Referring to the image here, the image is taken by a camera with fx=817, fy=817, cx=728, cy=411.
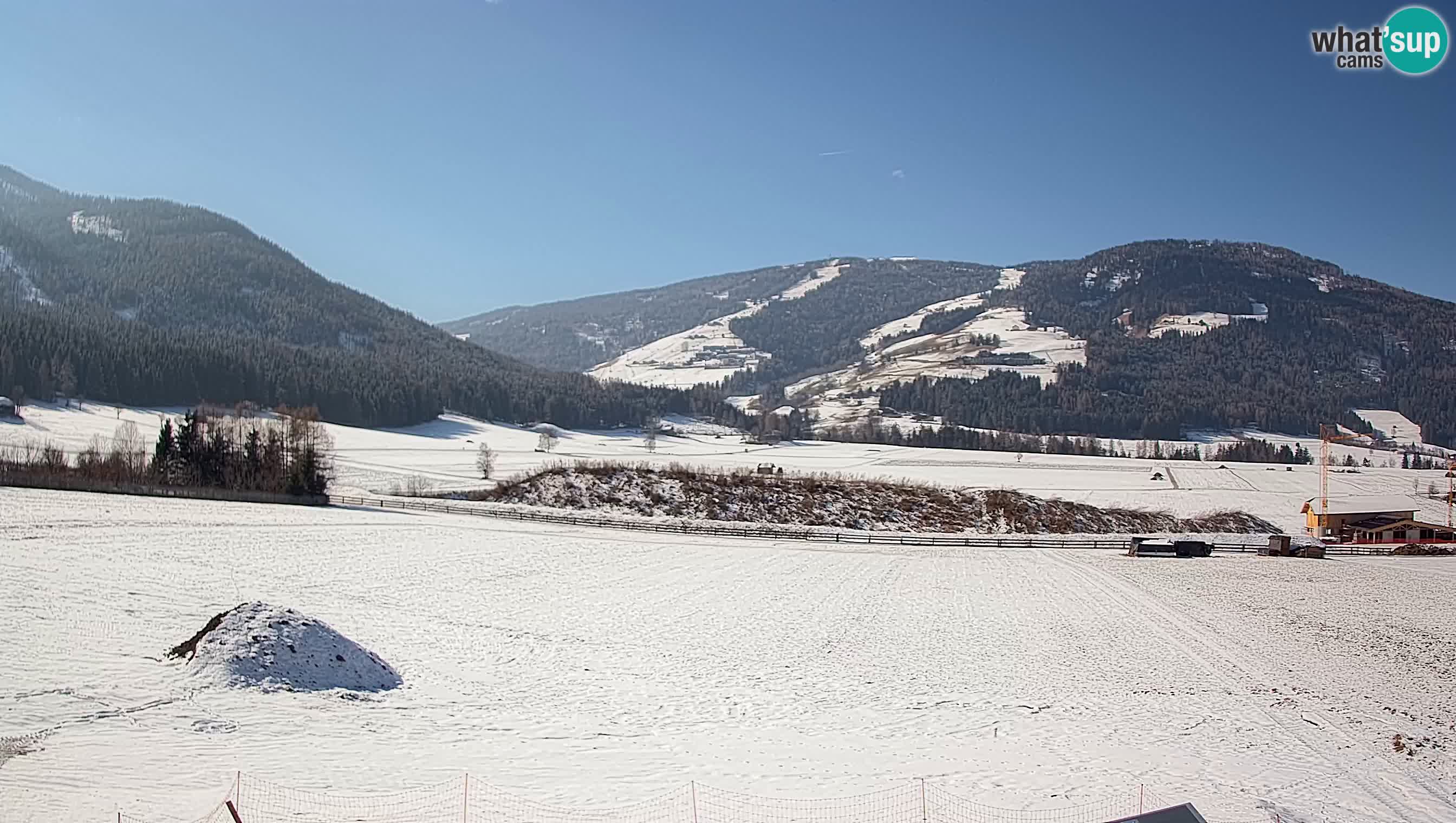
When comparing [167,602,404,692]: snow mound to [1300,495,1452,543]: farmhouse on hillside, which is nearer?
[167,602,404,692]: snow mound

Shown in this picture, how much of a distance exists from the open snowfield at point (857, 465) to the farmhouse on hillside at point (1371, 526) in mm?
2098

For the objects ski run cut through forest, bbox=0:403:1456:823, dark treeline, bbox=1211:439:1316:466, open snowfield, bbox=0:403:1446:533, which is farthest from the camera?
dark treeline, bbox=1211:439:1316:466

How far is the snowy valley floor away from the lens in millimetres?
13008

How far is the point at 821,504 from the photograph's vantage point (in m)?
65.2

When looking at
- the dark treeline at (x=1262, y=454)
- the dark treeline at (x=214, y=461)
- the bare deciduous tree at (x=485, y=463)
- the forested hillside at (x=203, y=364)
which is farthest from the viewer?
the dark treeline at (x=1262, y=454)

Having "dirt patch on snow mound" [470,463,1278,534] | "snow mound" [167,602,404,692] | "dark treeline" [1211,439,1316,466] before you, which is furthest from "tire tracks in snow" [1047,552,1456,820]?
"dark treeline" [1211,439,1316,466]

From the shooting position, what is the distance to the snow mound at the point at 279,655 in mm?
16031

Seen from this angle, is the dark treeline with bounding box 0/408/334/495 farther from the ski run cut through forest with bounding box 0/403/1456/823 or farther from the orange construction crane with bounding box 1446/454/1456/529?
the orange construction crane with bounding box 1446/454/1456/529

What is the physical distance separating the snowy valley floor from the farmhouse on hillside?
35.7m

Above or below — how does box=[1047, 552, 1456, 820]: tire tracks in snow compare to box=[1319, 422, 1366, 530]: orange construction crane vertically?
below

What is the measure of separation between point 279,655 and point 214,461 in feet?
166

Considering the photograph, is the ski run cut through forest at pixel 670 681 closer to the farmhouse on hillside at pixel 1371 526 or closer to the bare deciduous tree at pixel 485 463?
the farmhouse on hillside at pixel 1371 526

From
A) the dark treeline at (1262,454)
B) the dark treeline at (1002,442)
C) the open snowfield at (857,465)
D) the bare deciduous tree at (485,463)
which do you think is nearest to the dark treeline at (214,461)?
the open snowfield at (857,465)

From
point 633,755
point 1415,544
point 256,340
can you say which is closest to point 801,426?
point 256,340
